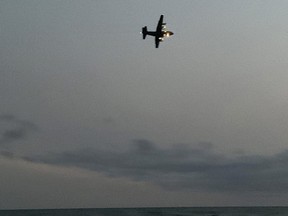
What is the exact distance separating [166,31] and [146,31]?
14.3ft

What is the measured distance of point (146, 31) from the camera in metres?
65.1

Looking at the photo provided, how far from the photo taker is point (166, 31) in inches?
2435
